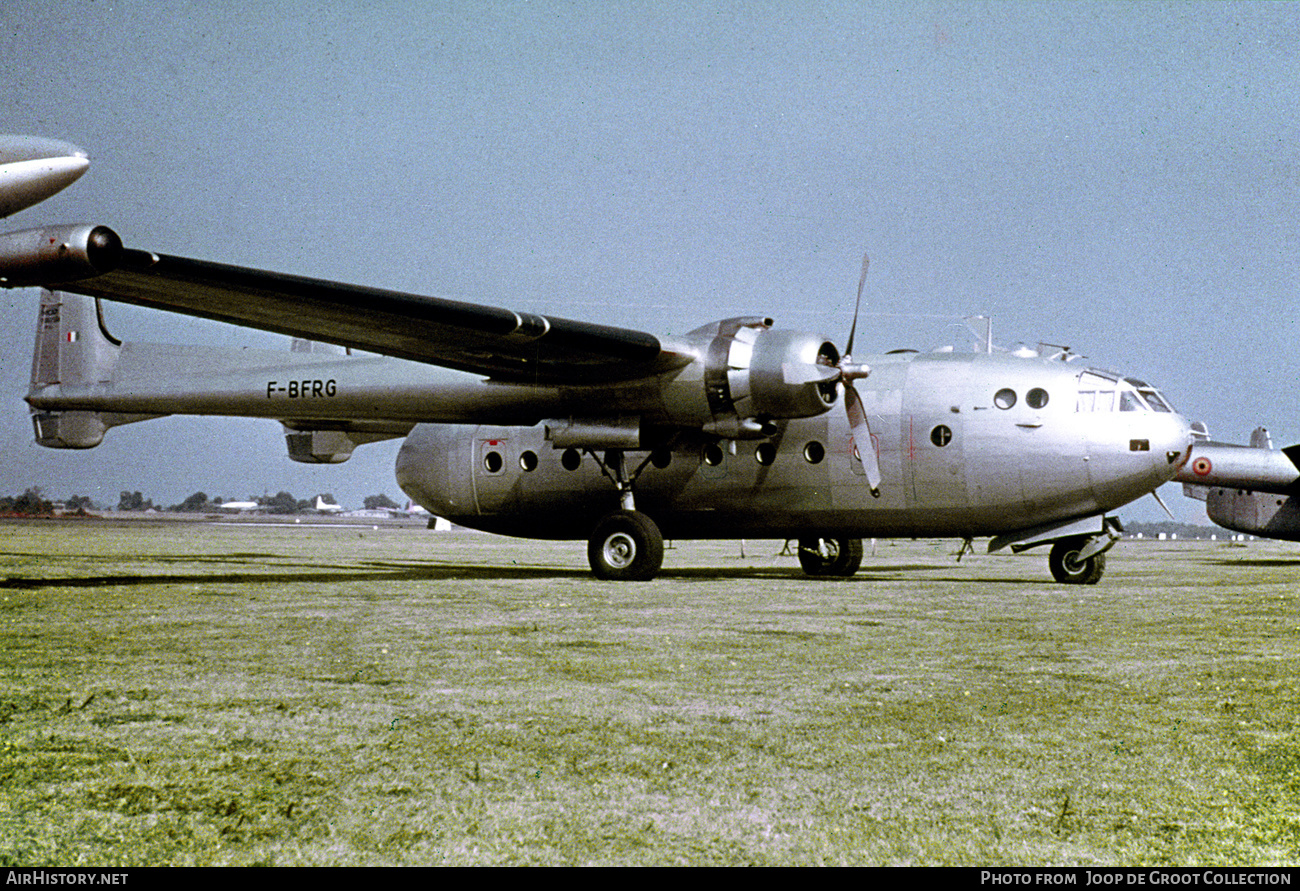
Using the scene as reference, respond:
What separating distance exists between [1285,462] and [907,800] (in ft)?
108

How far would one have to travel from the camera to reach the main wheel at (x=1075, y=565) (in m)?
Result: 15.4

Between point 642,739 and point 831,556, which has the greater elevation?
point 642,739

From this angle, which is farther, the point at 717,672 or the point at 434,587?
the point at 434,587

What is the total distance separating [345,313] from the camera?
1296 centimetres

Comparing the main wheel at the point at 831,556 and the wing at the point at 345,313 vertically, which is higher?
the wing at the point at 345,313

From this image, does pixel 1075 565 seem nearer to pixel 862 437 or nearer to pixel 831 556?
pixel 862 437

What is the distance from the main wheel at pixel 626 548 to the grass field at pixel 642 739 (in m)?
5.44

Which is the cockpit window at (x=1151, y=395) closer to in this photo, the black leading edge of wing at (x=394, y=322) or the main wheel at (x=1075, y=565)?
the main wheel at (x=1075, y=565)

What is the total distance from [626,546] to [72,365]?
1319cm

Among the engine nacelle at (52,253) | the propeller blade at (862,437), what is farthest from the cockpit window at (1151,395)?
the engine nacelle at (52,253)

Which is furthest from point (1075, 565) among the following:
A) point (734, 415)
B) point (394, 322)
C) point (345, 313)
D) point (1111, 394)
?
point (345, 313)
